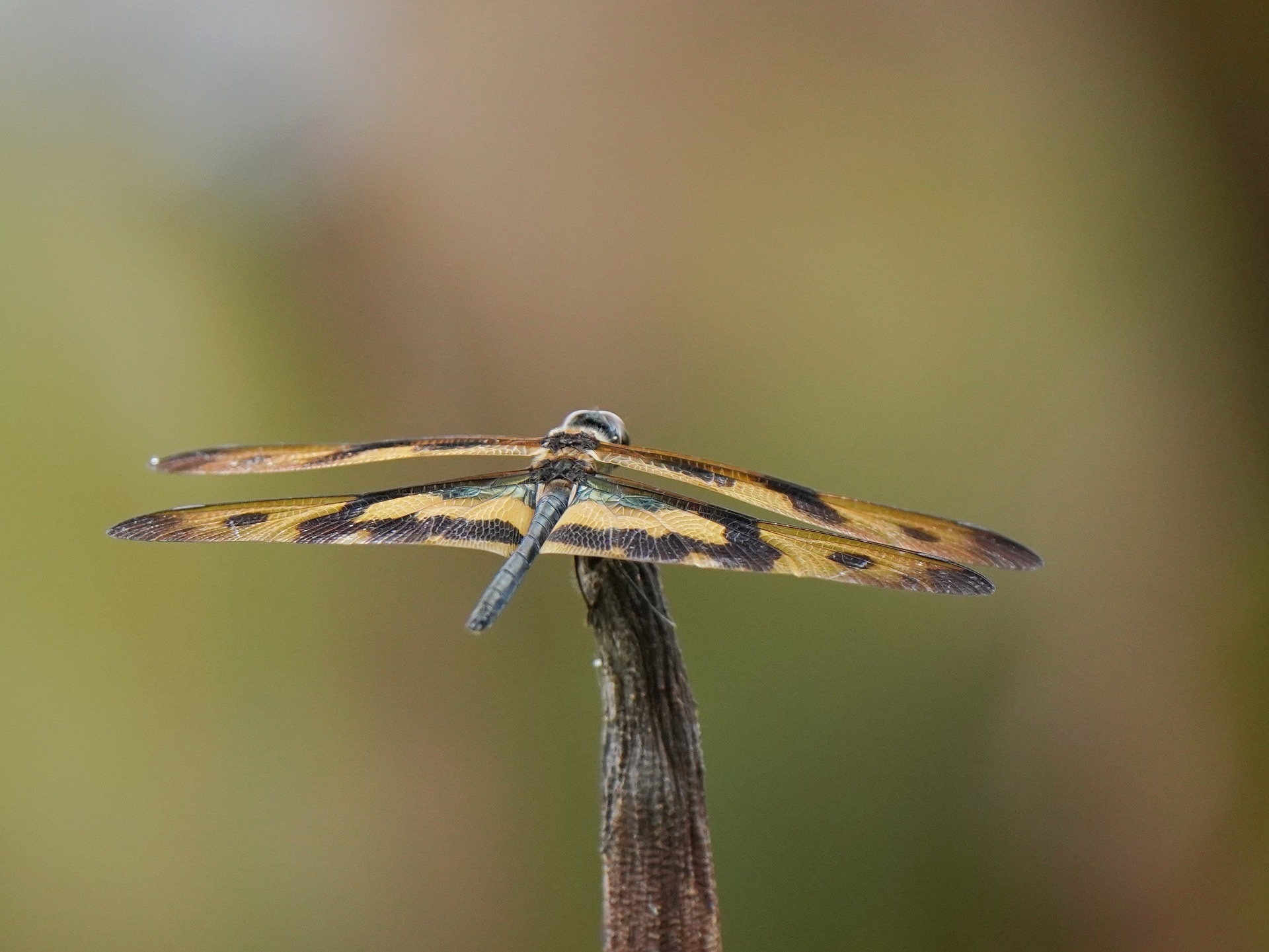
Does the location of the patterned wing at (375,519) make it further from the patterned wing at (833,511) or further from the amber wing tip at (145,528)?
the patterned wing at (833,511)

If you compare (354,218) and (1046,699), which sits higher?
(354,218)

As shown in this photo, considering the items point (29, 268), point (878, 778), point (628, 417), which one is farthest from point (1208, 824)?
point (29, 268)

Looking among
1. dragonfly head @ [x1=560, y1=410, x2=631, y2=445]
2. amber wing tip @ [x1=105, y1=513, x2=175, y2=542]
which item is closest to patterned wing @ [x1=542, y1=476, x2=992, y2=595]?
dragonfly head @ [x1=560, y1=410, x2=631, y2=445]

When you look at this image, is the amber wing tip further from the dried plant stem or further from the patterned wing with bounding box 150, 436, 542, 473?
the dried plant stem

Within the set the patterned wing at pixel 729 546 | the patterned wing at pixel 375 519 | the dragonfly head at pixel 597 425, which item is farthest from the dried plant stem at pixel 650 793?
the dragonfly head at pixel 597 425

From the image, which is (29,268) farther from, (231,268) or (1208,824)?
(1208,824)
